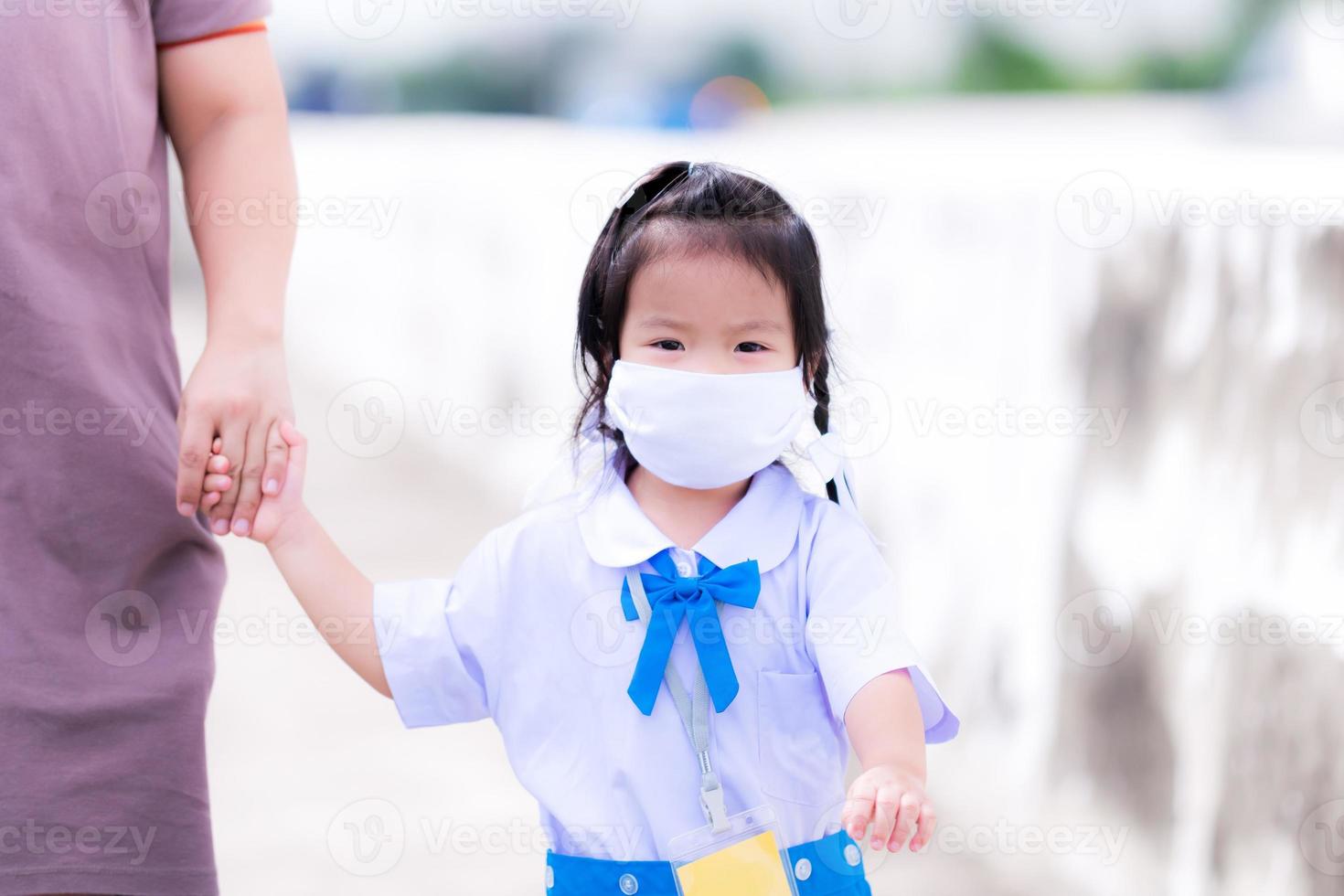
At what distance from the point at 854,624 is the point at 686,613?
0.58 ft

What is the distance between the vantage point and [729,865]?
146cm

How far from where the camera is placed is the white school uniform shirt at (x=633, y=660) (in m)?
1.53

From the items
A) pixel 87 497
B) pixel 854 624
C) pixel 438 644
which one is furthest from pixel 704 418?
pixel 87 497

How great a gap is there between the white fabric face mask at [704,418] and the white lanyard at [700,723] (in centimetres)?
14

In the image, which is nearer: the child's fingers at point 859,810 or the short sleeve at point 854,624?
the child's fingers at point 859,810

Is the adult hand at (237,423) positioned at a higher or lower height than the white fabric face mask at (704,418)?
lower

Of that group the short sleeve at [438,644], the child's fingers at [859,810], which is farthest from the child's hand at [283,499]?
the child's fingers at [859,810]

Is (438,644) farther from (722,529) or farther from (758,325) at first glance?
(758,325)

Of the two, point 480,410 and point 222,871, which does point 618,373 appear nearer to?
point 222,871

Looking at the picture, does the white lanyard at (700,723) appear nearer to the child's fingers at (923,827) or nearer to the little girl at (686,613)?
the little girl at (686,613)

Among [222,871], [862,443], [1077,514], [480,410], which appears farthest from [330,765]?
[480,410]

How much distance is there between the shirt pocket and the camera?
154 centimetres

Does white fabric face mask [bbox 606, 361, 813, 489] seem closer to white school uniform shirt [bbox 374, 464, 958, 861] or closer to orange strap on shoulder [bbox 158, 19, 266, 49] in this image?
white school uniform shirt [bbox 374, 464, 958, 861]

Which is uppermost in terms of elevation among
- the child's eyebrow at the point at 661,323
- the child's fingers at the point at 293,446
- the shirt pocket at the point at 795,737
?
the child's eyebrow at the point at 661,323
